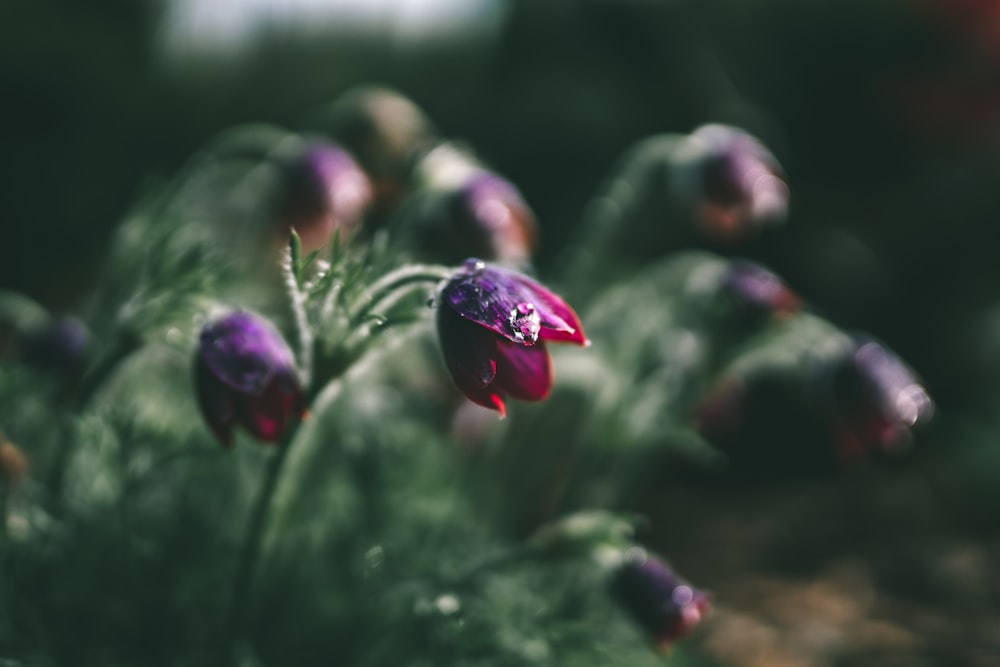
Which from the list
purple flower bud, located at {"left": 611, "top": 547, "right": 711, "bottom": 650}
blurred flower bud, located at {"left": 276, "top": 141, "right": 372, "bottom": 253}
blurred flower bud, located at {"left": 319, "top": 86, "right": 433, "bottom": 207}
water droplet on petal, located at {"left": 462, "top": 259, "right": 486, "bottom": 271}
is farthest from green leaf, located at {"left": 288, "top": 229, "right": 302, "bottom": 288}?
blurred flower bud, located at {"left": 319, "top": 86, "right": 433, "bottom": 207}

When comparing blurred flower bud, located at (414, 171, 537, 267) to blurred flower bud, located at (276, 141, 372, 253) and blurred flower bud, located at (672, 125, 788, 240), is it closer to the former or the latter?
blurred flower bud, located at (276, 141, 372, 253)

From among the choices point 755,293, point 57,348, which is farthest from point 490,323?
point 57,348

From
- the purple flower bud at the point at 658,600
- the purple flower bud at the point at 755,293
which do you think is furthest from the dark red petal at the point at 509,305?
the purple flower bud at the point at 755,293

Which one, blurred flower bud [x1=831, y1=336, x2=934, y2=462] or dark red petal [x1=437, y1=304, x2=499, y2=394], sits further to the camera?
blurred flower bud [x1=831, y1=336, x2=934, y2=462]

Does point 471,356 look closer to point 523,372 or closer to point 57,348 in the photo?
point 523,372

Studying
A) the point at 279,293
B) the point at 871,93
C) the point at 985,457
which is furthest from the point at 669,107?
the point at 279,293

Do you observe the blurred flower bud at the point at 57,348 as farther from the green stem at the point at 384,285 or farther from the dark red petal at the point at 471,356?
the dark red petal at the point at 471,356

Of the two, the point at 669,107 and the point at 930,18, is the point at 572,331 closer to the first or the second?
the point at 669,107

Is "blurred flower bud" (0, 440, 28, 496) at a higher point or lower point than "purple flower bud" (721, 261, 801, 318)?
lower
